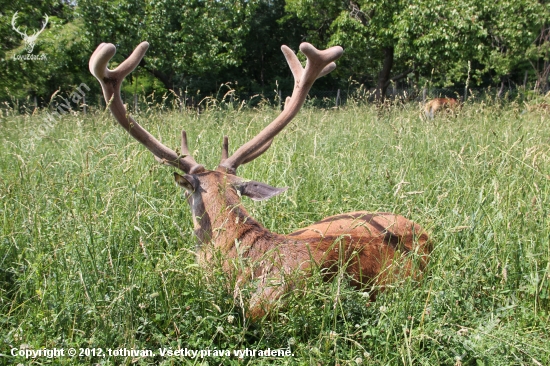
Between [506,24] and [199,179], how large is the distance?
15.6m

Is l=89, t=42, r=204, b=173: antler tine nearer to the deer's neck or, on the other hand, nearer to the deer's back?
the deer's neck

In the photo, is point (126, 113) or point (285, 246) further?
point (126, 113)

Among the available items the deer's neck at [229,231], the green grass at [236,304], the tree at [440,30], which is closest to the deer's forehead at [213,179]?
the deer's neck at [229,231]

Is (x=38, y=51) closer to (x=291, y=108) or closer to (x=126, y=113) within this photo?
(x=126, y=113)

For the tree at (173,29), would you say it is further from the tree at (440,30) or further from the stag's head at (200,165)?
the stag's head at (200,165)

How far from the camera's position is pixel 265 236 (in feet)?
8.61

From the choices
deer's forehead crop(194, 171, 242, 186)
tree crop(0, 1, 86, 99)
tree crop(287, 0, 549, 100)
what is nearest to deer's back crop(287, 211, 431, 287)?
deer's forehead crop(194, 171, 242, 186)

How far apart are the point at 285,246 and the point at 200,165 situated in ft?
2.82

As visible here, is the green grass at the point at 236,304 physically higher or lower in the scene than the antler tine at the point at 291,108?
lower

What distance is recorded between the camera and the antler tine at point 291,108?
3182 millimetres

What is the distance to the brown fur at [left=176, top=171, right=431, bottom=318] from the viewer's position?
2271 mm

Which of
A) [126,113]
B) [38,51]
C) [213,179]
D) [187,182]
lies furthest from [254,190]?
[38,51]

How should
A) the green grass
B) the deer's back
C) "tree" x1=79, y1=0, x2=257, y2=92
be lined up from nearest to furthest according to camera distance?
the green grass, the deer's back, "tree" x1=79, y1=0, x2=257, y2=92

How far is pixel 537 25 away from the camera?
15906mm
